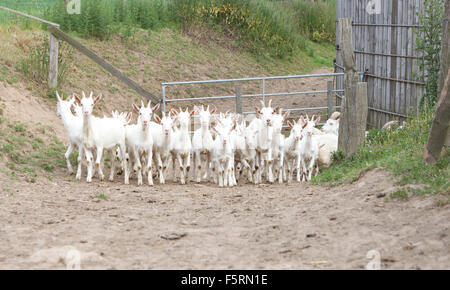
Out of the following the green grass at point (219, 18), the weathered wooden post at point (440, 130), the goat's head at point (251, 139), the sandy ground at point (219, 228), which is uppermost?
the green grass at point (219, 18)

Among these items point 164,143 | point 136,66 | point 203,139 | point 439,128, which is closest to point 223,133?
point 203,139

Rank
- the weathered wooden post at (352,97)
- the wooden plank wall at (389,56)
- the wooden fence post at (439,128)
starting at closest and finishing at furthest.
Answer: the wooden fence post at (439,128) < the weathered wooden post at (352,97) < the wooden plank wall at (389,56)

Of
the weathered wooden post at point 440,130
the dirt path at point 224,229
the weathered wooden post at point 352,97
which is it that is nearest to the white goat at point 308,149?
the weathered wooden post at point 352,97

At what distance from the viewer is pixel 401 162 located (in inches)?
368

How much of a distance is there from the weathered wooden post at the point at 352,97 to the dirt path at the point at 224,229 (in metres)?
1.56

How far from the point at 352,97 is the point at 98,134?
4746 millimetres

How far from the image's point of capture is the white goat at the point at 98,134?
12.0m

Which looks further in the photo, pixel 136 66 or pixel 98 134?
pixel 136 66

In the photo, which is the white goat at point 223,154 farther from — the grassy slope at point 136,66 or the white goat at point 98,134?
the grassy slope at point 136,66

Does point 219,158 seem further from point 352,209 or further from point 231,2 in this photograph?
Result: point 231,2

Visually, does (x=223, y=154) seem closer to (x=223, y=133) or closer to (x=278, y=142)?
(x=223, y=133)

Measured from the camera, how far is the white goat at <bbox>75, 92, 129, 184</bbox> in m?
12.0

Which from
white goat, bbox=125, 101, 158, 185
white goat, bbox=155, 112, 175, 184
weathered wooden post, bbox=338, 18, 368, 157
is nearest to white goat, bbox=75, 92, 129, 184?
white goat, bbox=125, 101, 158, 185

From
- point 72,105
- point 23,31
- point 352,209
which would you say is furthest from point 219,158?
point 23,31
